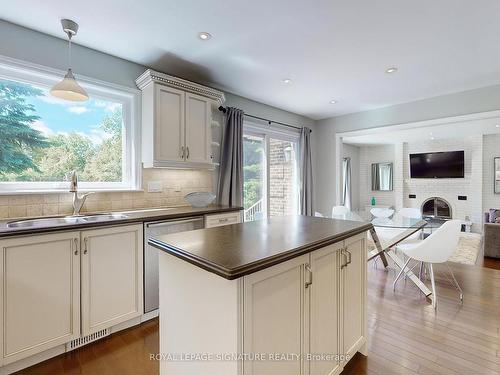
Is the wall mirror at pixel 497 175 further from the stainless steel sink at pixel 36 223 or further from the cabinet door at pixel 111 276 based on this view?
the stainless steel sink at pixel 36 223

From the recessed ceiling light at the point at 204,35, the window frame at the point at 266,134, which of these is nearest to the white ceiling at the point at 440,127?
the window frame at the point at 266,134

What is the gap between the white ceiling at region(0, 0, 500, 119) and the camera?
1918mm

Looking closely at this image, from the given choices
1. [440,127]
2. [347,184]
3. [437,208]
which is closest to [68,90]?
[440,127]

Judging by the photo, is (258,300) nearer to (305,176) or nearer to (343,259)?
(343,259)

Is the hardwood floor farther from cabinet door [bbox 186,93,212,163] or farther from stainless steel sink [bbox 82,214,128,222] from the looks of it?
cabinet door [bbox 186,93,212,163]

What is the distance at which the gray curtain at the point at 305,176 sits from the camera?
15.6 feet

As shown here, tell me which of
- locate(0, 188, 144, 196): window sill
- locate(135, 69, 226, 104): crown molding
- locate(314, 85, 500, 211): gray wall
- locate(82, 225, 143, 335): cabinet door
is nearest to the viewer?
locate(82, 225, 143, 335): cabinet door

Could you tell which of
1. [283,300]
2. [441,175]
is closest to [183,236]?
[283,300]

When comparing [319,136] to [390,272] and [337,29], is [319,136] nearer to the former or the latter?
[390,272]

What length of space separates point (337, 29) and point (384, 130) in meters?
2.70

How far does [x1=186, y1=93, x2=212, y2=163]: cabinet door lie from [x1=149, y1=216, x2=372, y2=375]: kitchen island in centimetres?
152

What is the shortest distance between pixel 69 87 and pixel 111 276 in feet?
4.83

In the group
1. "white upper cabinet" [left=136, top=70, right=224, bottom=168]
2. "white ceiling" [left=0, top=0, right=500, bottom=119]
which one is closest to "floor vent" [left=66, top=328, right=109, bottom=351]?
"white upper cabinet" [left=136, top=70, right=224, bottom=168]

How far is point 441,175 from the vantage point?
735cm
